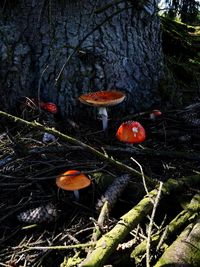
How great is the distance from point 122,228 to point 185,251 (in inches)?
10.9

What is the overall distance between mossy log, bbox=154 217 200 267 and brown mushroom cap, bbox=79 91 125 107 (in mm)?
1335

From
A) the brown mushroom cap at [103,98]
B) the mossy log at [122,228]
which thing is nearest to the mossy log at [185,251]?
the mossy log at [122,228]

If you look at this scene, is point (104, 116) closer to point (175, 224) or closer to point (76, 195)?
point (76, 195)

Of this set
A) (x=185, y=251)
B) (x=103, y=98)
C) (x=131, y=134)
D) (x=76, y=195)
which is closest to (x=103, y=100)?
(x=103, y=98)

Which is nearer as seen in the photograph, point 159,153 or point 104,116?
point 159,153

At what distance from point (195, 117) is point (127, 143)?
0.65m

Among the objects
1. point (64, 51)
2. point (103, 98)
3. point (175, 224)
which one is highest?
point (64, 51)

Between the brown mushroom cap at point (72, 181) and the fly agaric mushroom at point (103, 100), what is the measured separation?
2.71ft

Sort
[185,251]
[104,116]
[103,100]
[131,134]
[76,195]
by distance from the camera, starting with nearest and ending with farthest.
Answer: [185,251] < [76,195] < [131,134] < [103,100] < [104,116]

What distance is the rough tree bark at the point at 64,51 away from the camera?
291cm

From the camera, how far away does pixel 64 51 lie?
291 centimetres

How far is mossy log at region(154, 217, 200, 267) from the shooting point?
1.41m

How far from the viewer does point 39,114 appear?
2789 mm

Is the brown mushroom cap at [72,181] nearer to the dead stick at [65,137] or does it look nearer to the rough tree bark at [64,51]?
the dead stick at [65,137]
